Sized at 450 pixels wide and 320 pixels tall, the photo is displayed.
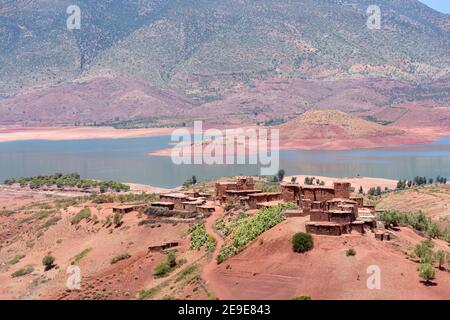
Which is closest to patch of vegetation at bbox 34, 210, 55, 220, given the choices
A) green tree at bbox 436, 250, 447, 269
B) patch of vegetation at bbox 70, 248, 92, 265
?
patch of vegetation at bbox 70, 248, 92, 265

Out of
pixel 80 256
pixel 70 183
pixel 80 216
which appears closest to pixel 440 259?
pixel 80 256

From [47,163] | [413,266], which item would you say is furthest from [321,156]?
[413,266]

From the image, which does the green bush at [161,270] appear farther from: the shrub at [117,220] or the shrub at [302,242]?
the shrub at [117,220]

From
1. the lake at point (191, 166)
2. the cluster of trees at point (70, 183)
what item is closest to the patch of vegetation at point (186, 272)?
the cluster of trees at point (70, 183)

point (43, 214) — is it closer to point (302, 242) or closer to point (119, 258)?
point (119, 258)

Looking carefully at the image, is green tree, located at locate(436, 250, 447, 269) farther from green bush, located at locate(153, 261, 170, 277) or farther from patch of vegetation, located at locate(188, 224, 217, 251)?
green bush, located at locate(153, 261, 170, 277)

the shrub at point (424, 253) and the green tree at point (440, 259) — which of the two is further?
the green tree at point (440, 259)

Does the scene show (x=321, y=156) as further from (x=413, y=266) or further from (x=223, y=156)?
(x=413, y=266)

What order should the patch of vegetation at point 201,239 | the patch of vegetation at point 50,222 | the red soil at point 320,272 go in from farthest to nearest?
the patch of vegetation at point 50,222, the patch of vegetation at point 201,239, the red soil at point 320,272
